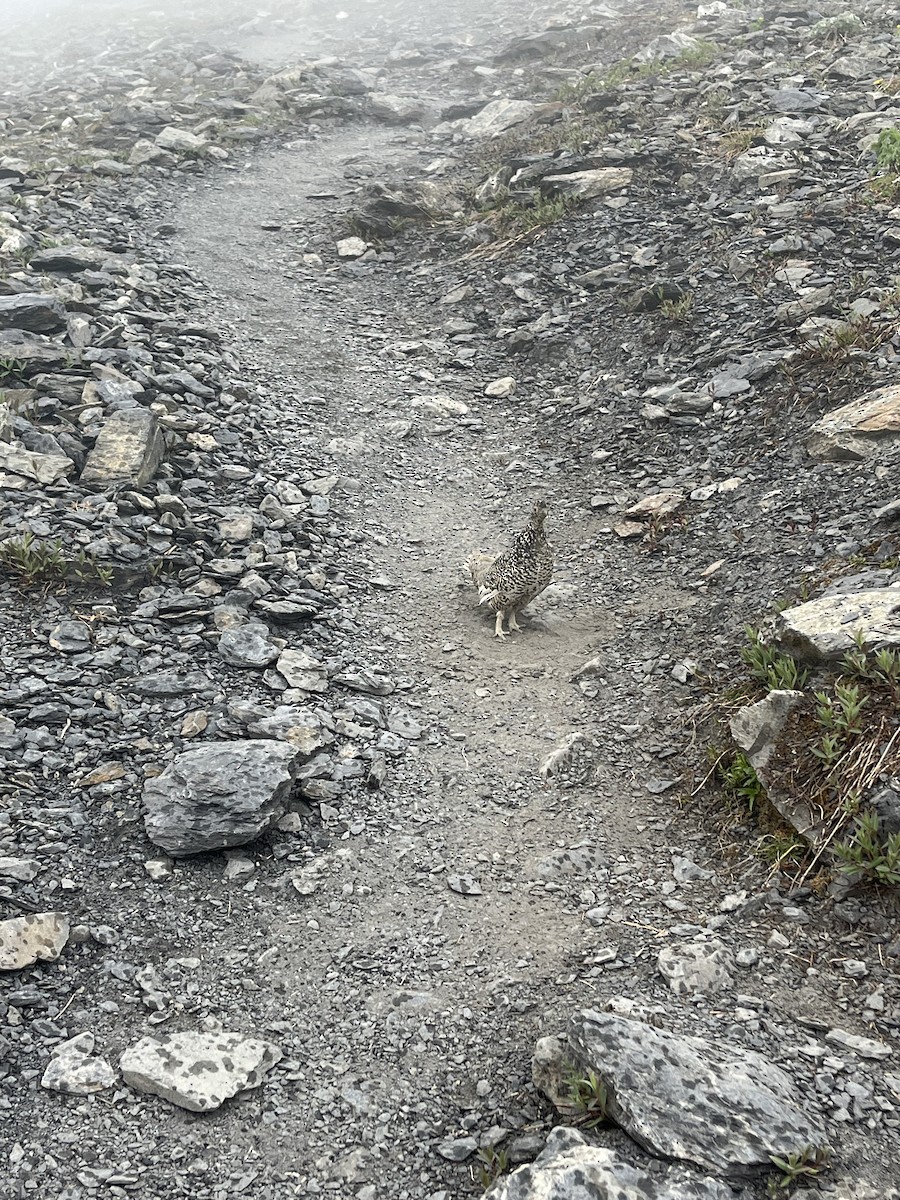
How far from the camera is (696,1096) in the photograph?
439 cm

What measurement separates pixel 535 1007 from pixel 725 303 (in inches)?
407

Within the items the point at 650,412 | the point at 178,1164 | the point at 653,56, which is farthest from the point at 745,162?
the point at 178,1164

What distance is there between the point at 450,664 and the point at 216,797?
9.25 ft

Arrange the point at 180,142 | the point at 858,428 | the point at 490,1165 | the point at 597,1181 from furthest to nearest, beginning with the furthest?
the point at 180,142 < the point at 858,428 < the point at 490,1165 < the point at 597,1181

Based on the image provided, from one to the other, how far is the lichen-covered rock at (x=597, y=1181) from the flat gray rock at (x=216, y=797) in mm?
2995

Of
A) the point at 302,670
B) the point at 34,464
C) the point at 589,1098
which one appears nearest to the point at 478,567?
the point at 302,670

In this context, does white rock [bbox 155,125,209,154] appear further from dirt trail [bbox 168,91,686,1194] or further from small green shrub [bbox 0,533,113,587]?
small green shrub [bbox 0,533,113,587]

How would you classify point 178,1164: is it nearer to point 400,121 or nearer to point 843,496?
point 843,496

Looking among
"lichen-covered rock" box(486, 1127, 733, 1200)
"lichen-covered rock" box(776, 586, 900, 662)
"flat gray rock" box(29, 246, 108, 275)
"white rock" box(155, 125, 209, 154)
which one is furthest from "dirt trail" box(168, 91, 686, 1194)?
"white rock" box(155, 125, 209, 154)

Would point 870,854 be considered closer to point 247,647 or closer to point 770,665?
point 770,665

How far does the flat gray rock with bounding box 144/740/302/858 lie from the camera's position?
21.1 ft

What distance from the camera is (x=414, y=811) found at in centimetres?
702

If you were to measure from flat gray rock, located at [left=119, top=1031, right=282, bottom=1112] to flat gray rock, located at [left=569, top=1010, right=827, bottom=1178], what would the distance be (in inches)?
70.4

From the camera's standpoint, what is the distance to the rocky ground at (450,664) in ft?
15.9
